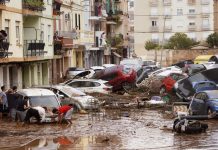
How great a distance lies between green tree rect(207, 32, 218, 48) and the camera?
107562 mm

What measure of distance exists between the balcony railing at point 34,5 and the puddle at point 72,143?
23091 millimetres

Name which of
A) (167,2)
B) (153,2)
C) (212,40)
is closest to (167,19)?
(167,2)

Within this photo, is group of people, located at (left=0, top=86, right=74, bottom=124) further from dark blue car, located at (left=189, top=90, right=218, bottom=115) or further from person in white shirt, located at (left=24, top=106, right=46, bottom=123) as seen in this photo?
dark blue car, located at (left=189, top=90, right=218, bottom=115)

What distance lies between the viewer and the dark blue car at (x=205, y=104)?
28656 millimetres

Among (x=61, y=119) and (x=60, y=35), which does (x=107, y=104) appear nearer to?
(x=61, y=119)

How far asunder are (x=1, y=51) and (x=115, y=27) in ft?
203

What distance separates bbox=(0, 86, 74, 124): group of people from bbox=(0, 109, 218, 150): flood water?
48cm

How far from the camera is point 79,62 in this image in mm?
71562

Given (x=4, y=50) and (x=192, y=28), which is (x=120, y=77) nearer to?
(x=4, y=50)

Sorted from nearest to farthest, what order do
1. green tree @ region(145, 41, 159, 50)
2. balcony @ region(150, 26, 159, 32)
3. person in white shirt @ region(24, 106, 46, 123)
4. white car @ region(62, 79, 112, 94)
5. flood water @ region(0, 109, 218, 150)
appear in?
flood water @ region(0, 109, 218, 150) < person in white shirt @ region(24, 106, 46, 123) < white car @ region(62, 79, 112, 94) < green tree @ region(145, 41, 159, 50) < balcony @ region(150, 26, 159, 32)

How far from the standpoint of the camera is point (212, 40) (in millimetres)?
108312

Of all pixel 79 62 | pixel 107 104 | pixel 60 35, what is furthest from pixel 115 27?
pixel 107 104

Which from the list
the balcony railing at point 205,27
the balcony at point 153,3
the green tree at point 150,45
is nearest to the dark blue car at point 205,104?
the green tree at point 150,45

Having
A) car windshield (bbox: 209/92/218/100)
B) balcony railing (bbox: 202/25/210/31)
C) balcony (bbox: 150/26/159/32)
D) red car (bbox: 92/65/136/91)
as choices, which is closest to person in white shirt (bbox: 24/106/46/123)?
car windshield (bbox: 209/92/218/100)
